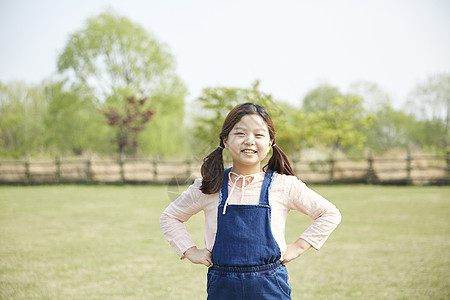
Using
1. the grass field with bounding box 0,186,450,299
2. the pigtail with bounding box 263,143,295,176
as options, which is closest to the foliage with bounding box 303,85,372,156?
the grass field with bounding box 0,186,450,299

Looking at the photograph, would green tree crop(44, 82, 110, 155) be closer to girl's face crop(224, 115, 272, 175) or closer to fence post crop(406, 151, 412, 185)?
fence post crop(406, 151, 412, 185)

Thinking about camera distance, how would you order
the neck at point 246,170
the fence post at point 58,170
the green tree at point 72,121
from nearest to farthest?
1. the neck at point 246,170
2. the fence post at point 58,170
3. the green tree at point 72,121

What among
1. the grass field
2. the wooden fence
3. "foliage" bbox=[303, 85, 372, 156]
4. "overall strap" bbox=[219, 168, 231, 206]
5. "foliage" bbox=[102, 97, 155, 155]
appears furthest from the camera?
"foliage" bbox=[303, 85, 372, 156]

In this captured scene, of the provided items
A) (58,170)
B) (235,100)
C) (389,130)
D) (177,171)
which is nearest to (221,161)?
(235,100)

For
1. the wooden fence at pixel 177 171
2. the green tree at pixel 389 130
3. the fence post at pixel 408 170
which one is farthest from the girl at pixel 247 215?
the green tree at pixel 389 130

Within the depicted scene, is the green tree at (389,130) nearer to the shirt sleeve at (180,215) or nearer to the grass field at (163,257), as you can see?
the grass field at (163,257)

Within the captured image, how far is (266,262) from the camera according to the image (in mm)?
1917

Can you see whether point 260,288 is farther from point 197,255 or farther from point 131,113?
point 131,113

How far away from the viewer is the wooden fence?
17609 mm

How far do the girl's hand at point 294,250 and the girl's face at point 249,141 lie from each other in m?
0.41

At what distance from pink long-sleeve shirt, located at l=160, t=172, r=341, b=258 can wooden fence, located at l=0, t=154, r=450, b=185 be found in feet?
49.0

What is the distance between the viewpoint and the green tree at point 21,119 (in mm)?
32594

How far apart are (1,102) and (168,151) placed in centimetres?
1520

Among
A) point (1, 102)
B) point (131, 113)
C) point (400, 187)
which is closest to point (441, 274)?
point (400, 187)
